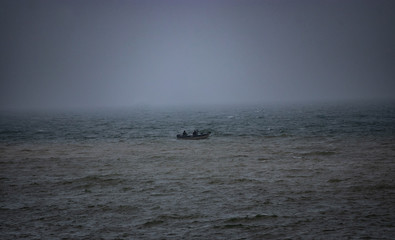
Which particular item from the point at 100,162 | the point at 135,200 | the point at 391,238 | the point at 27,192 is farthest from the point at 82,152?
the point at 391,238

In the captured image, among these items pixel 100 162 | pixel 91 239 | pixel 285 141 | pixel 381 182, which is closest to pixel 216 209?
pixel 91 239

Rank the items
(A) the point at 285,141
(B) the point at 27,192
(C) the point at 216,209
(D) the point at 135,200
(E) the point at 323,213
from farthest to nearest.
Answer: (A) the point at 285,141, (B) the point at 27,192, (D) the point at 135,200, (C) the point at 216,209, (E) the point at 323,213

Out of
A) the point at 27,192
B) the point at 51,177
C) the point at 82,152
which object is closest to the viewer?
the point at 27,192

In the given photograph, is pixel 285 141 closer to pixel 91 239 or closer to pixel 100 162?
pixel 100 162

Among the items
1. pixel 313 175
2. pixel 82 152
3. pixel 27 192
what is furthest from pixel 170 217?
pixel 82 152

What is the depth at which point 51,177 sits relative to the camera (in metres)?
→ 29.7

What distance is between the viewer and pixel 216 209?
20000mm

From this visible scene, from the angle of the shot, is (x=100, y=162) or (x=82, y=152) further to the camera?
(x=82, y=152)

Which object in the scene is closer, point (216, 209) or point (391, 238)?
point (391, 238)

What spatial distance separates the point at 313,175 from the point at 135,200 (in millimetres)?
15475

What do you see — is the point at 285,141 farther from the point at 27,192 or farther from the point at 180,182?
the point at 27,192

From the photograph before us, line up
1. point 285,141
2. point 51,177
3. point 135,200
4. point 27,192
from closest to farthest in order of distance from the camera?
point 135,200 < point 27,192 < point 51,177 < point 285,141

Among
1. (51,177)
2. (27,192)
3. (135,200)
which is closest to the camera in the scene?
(135,200)

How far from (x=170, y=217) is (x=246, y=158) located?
20.4 meters
